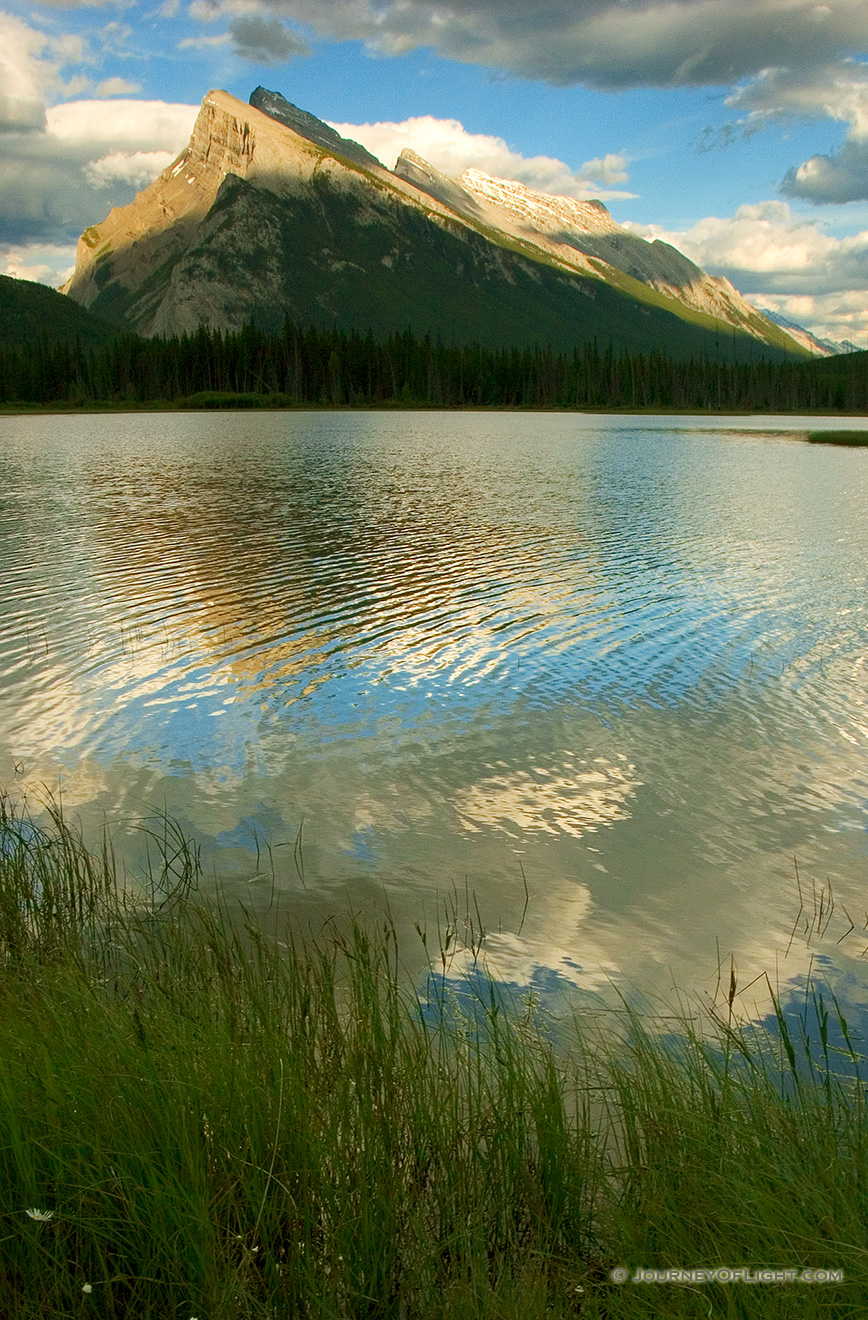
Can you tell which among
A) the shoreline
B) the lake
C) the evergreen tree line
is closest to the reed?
the lake

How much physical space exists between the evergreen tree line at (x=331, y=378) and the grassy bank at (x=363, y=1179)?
465ft

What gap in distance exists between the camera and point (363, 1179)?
3754mm

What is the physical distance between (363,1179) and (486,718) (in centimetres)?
882

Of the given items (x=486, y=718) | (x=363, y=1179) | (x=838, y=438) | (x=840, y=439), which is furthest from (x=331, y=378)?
(x=363, y=1179)

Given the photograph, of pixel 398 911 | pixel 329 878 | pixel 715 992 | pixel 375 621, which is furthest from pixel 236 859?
pixel 375 621

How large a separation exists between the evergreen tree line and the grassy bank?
142m

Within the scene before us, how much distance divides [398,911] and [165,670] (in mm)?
7768

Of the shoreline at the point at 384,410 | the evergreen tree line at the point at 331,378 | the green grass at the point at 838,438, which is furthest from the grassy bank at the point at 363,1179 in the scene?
the evergreen tree line at the point at 331,378

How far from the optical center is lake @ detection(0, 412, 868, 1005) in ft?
26.5

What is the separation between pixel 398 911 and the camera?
25.7 ft

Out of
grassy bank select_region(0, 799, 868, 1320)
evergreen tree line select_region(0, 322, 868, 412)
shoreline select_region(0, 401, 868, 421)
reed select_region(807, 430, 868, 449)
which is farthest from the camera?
evergreen tree line select_region(0, 322, 868, 412)

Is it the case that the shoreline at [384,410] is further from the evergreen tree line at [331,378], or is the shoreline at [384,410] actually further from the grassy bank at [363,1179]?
the grassy bank at [363,1179]

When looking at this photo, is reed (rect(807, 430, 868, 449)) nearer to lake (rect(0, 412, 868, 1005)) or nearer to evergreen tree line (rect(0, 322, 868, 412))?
lake (rect(0, 412, 868, 1005))

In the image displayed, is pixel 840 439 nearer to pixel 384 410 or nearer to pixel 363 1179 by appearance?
pixel 384 410
